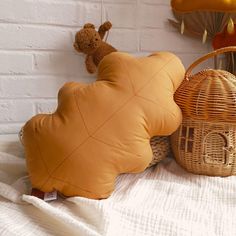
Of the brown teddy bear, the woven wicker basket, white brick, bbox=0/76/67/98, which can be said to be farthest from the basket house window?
white brick, bbox=0/76/67/98

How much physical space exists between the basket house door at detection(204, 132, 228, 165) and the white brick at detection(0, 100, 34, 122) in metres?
0.59

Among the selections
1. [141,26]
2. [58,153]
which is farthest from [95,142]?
[141,26]

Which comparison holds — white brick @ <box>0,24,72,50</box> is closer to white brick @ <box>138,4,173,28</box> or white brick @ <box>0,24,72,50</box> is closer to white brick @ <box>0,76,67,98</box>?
white brick @ <box>0,76,67,98</box>

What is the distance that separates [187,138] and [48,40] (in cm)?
55

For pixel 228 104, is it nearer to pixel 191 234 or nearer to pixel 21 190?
pixel 191 234

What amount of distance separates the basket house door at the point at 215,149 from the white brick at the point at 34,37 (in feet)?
1.81

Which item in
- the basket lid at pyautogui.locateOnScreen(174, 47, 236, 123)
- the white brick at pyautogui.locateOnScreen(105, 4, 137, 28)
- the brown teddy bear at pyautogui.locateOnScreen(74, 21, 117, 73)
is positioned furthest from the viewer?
the white brick at pyautogui.locateOnScreen(105, 4, 137, 28)

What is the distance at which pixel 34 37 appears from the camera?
1.03m

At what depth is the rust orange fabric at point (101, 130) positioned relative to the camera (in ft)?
2.13

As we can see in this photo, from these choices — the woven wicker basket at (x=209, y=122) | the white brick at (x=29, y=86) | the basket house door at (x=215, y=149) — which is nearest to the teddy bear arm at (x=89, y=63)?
the white brick at (x=29, y=86)

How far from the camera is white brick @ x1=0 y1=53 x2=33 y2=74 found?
1.02m

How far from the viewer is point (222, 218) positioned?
2.01 feet

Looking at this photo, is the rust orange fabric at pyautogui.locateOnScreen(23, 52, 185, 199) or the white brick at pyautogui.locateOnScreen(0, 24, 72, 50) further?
the white brick at pyautogui.locateOnScreen(0, 24, 72, 50)

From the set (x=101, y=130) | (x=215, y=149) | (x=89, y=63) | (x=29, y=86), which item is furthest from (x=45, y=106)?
(x=215, y=149)
